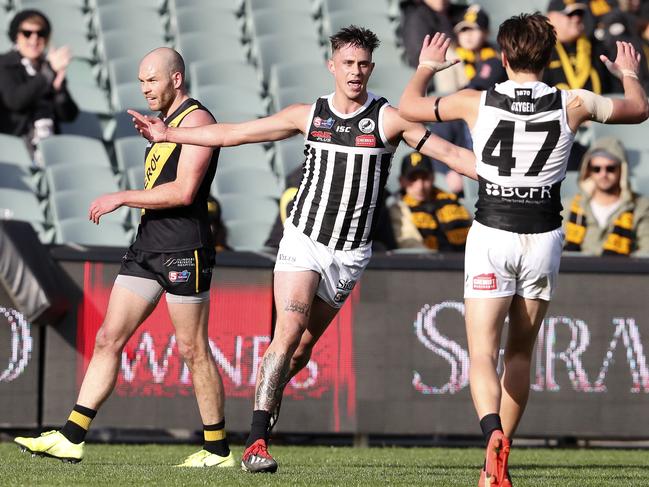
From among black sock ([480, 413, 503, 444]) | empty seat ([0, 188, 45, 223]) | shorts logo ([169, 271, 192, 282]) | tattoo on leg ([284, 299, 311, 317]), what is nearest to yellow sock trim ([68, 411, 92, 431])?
shorts logo ([169, 271, 192, 282])

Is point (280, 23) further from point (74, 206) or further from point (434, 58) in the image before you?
point (434, 58)

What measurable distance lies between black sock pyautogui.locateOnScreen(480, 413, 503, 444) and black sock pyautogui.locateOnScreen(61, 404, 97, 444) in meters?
2.38

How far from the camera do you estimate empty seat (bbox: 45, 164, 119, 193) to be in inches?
500

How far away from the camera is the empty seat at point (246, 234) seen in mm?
12586

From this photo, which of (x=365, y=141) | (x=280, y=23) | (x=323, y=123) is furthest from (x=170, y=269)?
(x=280, y=23)

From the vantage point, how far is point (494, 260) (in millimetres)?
6441

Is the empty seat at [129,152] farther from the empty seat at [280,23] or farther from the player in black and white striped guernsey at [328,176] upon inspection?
the player in black and white striped guernsey at [328,176]

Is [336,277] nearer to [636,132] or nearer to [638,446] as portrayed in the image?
[638,446]

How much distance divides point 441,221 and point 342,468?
400cm

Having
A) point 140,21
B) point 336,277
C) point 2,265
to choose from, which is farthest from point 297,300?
point 140,21

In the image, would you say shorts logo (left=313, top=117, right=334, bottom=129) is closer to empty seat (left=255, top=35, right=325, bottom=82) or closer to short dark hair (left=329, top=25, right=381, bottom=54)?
short dark hair (left=329, top=25, right=381, bottom=54)

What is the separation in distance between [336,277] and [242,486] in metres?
1.59

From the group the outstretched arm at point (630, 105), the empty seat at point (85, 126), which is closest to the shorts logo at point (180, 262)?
the outstretched arm at point (630, 105)

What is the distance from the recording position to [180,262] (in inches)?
304
